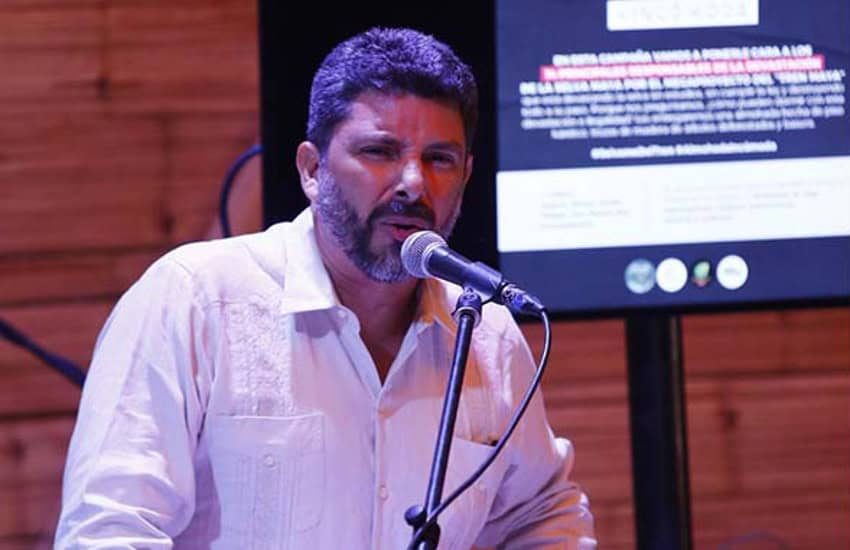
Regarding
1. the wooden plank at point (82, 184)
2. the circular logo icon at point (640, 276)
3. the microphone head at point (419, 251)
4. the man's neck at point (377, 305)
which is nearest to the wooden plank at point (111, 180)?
the wooden plank at point (82, 184)

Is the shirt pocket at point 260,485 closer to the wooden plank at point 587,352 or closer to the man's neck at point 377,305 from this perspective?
the man's neck at point 377,305

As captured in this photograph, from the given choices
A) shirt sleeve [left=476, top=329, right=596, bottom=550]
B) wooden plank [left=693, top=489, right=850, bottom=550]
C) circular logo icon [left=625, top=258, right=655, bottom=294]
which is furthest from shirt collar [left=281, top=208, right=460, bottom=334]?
wooden plank [left=693, top=489, right=850, bottom=550]

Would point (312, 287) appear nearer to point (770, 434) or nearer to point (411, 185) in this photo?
point (411, 185)

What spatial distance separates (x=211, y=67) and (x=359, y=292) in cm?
120

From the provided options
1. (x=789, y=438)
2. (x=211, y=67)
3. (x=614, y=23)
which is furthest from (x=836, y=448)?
(x=211, y=67)

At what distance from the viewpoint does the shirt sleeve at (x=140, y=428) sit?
1.99 metres

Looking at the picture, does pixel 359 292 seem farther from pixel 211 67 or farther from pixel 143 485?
pixel 211 67

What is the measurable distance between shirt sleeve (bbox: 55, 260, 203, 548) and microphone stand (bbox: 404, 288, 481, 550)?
43 cm

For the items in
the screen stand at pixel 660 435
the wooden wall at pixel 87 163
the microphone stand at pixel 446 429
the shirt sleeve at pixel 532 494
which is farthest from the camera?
the wooden wall at pixel 87 163

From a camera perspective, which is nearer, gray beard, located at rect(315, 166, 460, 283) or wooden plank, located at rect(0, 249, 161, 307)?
gray beard, located at rect(315, 166, 460, 283)

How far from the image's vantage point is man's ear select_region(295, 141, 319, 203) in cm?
225

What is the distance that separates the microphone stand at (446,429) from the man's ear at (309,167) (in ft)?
1.73

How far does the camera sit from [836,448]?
357 cm

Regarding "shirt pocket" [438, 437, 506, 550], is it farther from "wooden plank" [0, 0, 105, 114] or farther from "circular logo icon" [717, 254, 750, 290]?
"wooden plank" [0, 0, 105, 114]
